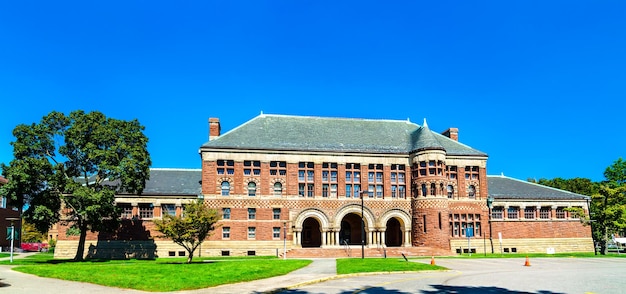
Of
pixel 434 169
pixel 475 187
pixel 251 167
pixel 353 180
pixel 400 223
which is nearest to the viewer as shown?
pixel 251 167

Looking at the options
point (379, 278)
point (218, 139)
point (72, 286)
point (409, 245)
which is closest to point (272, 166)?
point (218, 139)

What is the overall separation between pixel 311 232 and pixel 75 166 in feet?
75.6

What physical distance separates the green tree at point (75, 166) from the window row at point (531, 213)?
34.0 meters

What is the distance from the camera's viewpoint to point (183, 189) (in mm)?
46844

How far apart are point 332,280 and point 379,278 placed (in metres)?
2.32

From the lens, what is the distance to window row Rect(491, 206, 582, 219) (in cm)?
5084

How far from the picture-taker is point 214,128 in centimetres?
4975

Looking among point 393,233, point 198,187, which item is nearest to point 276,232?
point 198,187

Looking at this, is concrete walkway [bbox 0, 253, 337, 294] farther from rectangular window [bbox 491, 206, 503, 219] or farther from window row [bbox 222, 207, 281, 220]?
rectangular window [bbox 491, 206, 503, 219]

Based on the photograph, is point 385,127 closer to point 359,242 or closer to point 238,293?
point 359,242

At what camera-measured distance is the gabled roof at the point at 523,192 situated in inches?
2021

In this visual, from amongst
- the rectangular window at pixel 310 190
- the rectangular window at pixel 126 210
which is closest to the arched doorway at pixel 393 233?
the rectangular window at pixel 310 190

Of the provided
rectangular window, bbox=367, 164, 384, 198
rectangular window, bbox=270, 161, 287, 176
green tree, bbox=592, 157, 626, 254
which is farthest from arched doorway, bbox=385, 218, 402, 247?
green tree, bbox=592, 157, 626, 254

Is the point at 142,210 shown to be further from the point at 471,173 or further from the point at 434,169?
the point at 471,173
